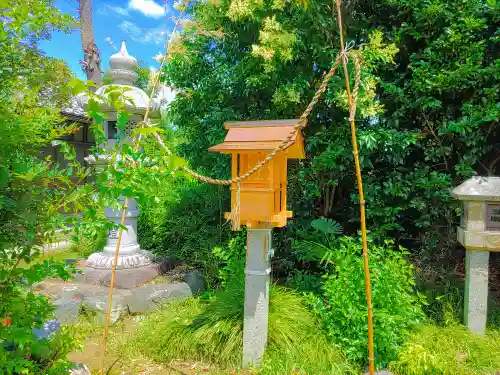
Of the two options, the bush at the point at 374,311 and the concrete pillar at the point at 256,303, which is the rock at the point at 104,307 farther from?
the bush at the point at 374,311

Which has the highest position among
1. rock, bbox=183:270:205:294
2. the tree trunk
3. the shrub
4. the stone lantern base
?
the tree trunk

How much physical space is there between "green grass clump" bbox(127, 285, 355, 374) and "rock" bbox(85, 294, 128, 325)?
0.54m

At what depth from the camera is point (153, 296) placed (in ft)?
12.5

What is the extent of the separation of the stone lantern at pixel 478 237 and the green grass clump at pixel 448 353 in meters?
0.16

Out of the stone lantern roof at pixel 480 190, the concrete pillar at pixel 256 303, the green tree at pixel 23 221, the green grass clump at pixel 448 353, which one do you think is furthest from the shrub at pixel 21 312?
the stone lantern roof at pixel 480 190

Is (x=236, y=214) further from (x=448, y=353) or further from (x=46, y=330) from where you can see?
(x=448, y=353)

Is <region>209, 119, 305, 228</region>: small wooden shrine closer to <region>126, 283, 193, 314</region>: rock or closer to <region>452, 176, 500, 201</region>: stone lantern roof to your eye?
<region>452, 176, 500, 201</region>: stone lantern roof

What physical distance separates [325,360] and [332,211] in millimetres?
1956

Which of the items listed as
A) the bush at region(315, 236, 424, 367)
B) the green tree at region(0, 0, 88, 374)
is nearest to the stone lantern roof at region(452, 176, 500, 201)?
the bush at region(315, 236, 424, 367)

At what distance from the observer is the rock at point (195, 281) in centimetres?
422

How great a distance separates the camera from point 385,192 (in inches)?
144

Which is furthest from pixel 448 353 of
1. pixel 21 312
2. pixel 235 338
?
pixel 21 312

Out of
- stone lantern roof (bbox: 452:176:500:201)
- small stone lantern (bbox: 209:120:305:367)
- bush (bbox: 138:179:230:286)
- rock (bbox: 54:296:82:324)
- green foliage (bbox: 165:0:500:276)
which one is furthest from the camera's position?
bush (bbox: 138:179:230:286)

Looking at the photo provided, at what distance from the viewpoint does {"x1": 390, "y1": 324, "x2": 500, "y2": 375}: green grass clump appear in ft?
8.43
